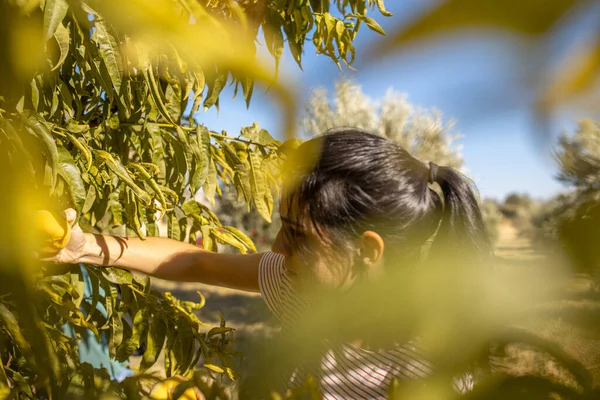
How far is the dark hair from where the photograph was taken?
71 cm

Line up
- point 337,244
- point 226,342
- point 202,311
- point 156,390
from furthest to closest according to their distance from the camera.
A: point 202,311
point 226,342
point 337,244
point 156,390

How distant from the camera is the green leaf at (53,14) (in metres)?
0.44

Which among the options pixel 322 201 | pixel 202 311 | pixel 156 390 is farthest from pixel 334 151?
pixel 202 311

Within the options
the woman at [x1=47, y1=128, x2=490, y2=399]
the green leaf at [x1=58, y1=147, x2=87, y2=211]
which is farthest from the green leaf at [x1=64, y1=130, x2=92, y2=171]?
the woman at [x1=47, y1=128, x2=490, y2=399]

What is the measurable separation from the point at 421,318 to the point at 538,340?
56 millimetres

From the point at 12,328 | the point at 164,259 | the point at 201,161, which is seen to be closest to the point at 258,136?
the point at 201,161

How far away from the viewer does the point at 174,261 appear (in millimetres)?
1242

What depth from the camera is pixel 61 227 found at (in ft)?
2.50

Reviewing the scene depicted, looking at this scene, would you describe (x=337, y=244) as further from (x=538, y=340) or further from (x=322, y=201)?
(x=538, y=340)

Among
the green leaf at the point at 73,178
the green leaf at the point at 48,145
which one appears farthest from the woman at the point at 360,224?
the green leaf at the point at 48,145

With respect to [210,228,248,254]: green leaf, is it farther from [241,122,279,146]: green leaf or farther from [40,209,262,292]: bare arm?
[241,122,279,146]: green leaf

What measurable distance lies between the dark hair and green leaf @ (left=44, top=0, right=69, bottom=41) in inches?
12.7

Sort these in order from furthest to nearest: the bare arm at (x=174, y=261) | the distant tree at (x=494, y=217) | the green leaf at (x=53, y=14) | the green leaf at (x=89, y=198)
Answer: the distant tree at (x=494, y=217) → the bare arm at (x=174, y=261) → the green leaf at (x=89, y=198) → the green leaf at (x=53, y=14)

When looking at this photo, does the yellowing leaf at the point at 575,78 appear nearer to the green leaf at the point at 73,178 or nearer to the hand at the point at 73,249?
the green leaf at the point at 73,178
